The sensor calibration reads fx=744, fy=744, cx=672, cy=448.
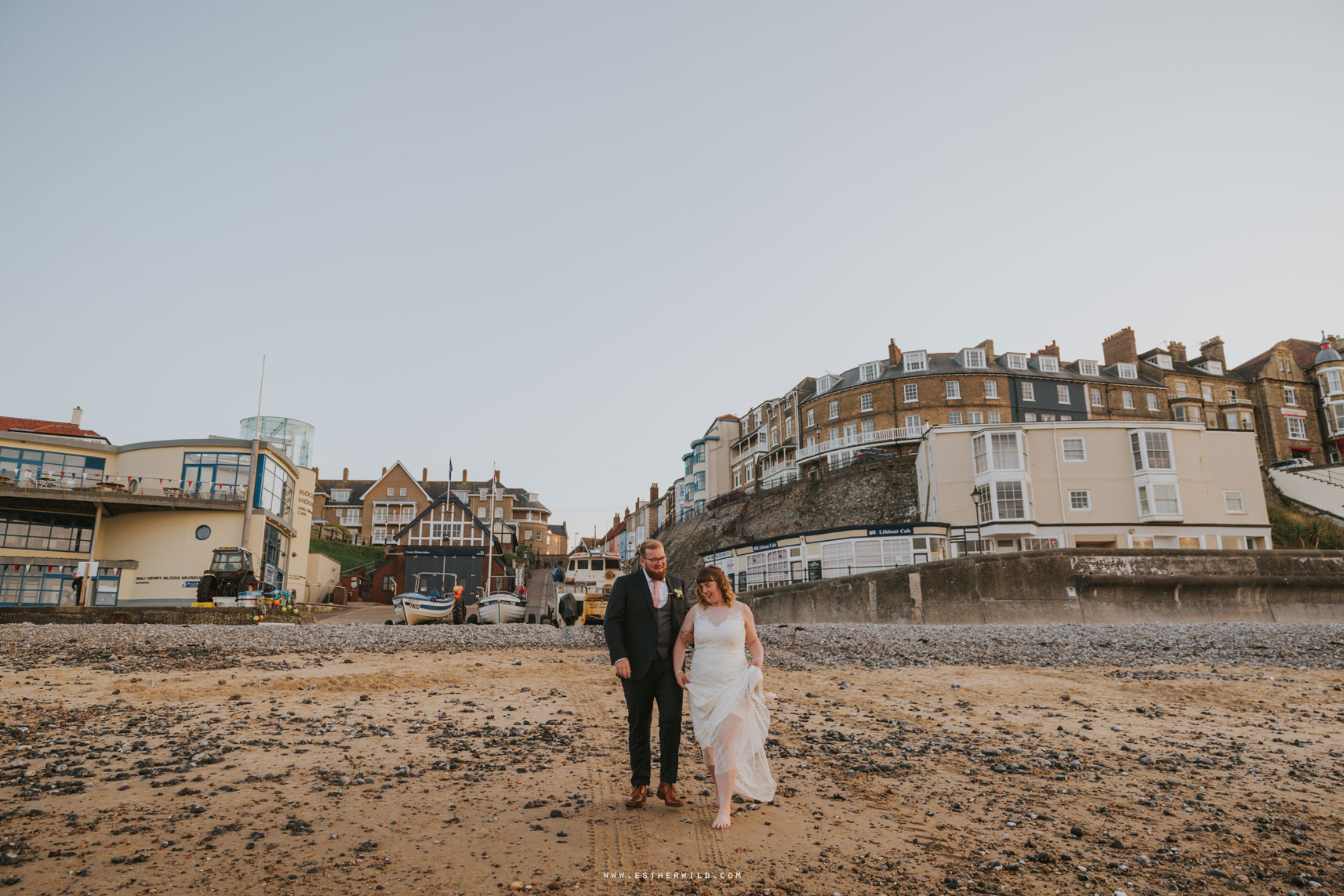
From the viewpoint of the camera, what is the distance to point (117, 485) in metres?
35.4

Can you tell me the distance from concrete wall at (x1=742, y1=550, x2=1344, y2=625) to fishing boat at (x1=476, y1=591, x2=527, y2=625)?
17344mm

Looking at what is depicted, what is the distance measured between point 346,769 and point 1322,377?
76008 mm

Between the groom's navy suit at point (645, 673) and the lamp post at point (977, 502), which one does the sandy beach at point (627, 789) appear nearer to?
the groom's navy suit at point (645, 673)

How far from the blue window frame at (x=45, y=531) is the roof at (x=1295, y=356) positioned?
8107cm

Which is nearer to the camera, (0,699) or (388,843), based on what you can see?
(388,843)

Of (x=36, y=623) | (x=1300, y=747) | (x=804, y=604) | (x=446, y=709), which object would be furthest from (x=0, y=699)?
(x=804, y=604)

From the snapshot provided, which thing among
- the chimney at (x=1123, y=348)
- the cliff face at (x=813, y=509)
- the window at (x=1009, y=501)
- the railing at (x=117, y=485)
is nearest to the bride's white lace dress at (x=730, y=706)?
the window at (x=1009, y=501)

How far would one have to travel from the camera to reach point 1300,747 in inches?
273

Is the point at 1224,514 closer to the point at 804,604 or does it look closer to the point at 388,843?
the point at 804,604

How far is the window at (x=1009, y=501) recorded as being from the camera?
3628 centimetres

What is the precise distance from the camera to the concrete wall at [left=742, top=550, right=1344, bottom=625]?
2178cm

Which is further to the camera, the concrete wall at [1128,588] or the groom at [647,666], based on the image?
the concrete wall at [1128,588]

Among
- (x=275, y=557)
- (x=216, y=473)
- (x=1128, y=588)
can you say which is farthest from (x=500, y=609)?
(x=1128, y=588)

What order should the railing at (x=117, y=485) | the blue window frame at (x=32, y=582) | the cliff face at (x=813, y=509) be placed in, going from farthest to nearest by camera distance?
the cliff face at (x=813, y=509) → the blue window frame at (x=32, y=582) → the railing at (x=117, y=485)
